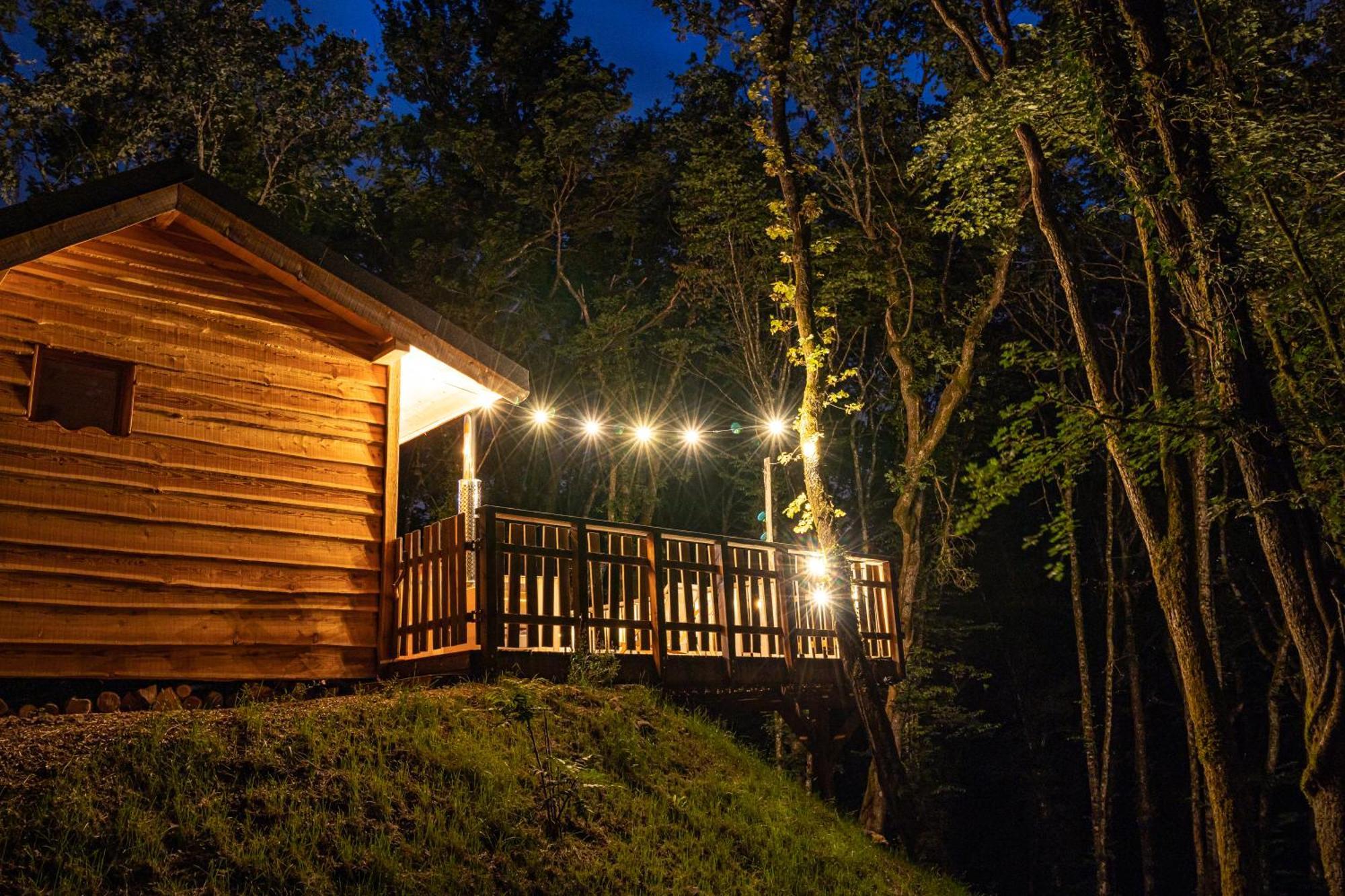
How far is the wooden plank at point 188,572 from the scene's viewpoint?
315 inches

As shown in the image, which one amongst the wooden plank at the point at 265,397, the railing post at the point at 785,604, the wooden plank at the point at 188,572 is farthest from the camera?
the railing post at the point at 785,604

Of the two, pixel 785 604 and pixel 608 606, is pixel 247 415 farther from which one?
pixel 785 604

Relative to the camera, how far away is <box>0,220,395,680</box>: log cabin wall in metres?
8.12

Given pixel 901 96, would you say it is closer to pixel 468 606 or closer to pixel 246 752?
pixel 468 606

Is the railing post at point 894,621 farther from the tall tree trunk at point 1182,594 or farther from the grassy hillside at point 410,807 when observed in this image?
the grassy hillside at point 410,807

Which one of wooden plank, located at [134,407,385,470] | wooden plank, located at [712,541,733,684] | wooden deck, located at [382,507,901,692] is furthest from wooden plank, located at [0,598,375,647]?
wooden plank, located at [712,541,733,684]

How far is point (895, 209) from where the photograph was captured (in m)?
20.2

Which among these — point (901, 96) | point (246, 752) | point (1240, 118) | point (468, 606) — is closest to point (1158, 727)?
point (901, 96)

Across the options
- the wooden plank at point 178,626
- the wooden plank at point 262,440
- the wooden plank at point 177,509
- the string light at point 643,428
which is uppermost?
the string light at point 643,428

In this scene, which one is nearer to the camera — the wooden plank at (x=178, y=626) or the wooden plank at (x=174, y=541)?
the wooden plank at (x=178, y=626)

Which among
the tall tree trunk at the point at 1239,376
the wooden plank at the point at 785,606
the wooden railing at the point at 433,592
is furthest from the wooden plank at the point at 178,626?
the tall tree trunk at the point at 1239,376

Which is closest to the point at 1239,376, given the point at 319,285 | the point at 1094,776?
the point at 319,285

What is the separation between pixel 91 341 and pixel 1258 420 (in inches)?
393

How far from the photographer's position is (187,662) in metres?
8.54
